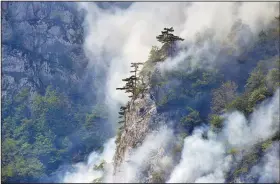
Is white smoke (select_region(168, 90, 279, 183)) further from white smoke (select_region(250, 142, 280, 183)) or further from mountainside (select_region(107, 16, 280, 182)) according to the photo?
white smoke (select_region(250, 142, 280, 183))

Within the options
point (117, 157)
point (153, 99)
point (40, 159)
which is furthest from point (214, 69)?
point (40, 159)

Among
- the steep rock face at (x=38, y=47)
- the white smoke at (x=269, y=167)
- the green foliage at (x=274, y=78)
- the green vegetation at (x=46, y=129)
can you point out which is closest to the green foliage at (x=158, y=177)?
the white smoke at (x=269, y=167)

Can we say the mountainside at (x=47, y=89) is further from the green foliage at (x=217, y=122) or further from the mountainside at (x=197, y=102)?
the green foliage at (x=217, y=122)

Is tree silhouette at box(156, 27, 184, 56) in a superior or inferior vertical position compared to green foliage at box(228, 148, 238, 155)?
superior

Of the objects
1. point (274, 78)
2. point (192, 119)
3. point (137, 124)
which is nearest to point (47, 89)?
point (137, 124)

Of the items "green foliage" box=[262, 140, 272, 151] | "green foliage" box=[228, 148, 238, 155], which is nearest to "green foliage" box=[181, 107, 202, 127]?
"green foliage" box=[228, 148, 238, 155]

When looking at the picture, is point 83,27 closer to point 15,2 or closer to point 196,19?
point 15,2
